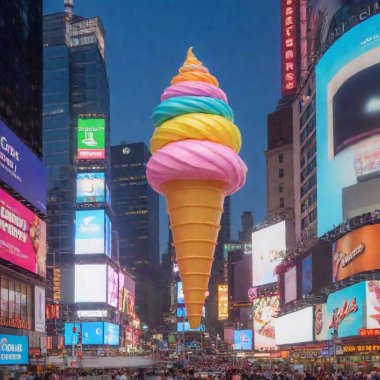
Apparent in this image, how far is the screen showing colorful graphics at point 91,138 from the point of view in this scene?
106 metres

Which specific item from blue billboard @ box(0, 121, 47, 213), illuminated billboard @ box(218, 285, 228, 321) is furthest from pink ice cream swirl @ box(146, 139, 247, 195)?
illuminated billboard @ box(218, 285, 228, 321)

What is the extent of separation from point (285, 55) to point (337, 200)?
26466 millimetres

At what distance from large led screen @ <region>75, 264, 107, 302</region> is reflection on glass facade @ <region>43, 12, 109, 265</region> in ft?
82.7

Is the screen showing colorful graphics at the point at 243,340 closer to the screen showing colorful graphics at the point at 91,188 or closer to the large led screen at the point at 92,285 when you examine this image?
the large led screen at the point at 92,285

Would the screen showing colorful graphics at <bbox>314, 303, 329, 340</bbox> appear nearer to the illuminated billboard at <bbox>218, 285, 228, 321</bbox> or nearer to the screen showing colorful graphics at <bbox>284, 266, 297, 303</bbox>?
the screen showing colorful graphics at <bbox>284, 266, 297, 303</bbox>

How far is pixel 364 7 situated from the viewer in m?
52.9

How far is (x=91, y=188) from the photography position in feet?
Answer: 355

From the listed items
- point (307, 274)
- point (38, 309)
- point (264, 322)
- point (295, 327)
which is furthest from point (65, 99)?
point (307, 274)

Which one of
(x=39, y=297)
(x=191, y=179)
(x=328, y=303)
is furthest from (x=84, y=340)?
(x=191, y=179)

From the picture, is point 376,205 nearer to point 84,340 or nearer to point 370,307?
point 370,307

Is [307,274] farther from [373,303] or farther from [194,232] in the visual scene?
[194,232]

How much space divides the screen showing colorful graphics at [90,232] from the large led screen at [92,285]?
3458 mm

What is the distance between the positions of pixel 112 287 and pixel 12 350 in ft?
272

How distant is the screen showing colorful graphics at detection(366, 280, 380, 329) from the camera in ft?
135
